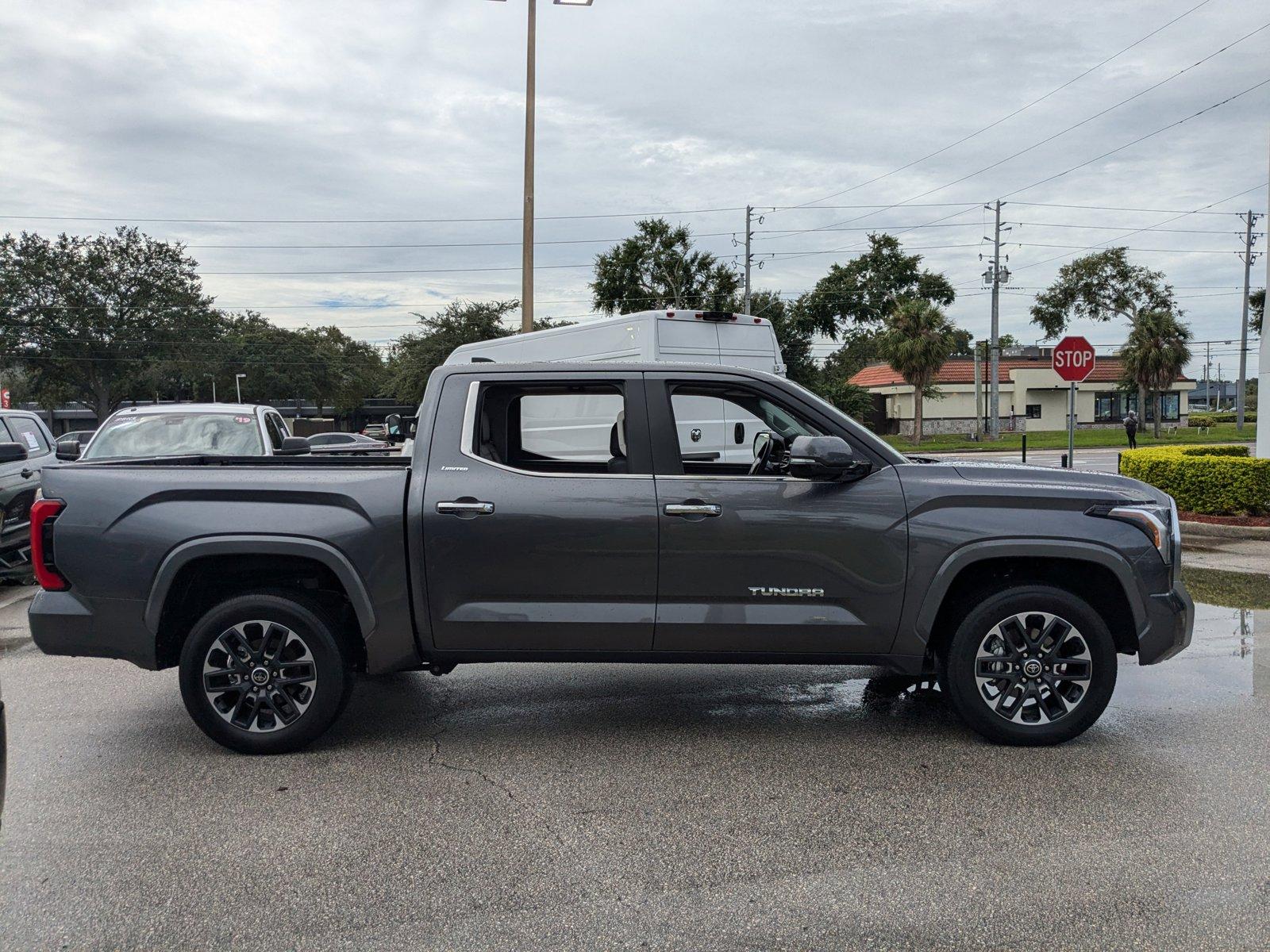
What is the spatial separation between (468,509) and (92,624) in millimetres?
1881

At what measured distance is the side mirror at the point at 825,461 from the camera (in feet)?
15.4

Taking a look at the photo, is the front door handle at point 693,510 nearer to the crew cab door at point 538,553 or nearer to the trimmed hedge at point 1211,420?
the crew cab door at point 538,553

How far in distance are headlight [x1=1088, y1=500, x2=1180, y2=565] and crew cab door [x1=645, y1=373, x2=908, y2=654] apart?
100cm

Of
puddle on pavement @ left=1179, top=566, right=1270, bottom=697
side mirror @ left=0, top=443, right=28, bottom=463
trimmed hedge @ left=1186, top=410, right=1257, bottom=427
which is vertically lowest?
puddle on pavement @ left=1179, top=566, right=1270, bottom=697

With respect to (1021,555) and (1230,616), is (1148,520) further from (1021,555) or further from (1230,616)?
(1230,616)

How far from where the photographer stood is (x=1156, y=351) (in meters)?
50.3

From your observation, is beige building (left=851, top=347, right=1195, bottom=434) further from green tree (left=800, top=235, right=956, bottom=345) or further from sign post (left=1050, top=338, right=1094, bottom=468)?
sign post (left=1050, top=338, right=1094, bottom=468)

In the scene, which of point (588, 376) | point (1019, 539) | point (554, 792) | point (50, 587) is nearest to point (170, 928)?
point (554, 792)

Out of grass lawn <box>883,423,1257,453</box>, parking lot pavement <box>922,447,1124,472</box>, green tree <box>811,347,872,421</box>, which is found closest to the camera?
parking lot pavement <box>922,447,1124,472</box>

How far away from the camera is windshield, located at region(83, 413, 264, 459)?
34.0ft

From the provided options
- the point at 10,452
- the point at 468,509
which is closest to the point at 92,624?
the point at 468,509

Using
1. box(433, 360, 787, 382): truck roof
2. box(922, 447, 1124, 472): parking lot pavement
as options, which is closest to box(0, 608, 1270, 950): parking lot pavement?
box(433, 360, 787, 382): truck roof

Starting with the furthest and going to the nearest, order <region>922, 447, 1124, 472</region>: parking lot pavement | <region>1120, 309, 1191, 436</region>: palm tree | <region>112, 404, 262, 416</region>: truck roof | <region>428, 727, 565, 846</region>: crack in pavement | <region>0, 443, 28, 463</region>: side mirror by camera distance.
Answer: <region>1120, 309, 1191, 436</region>: palm tree < <region>922, 447, 1124, 472</region>: parking lot pavement < <region>112, 404, 262, 416</region>: truck roof < <region>0, 443, 28, 463</region>: side mirror < <region>428, 727, 565, 846</region>: crack in pavement

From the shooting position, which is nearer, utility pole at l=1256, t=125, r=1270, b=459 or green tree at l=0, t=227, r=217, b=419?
utility pole at l=1256, t=125, r=1270, b=459
